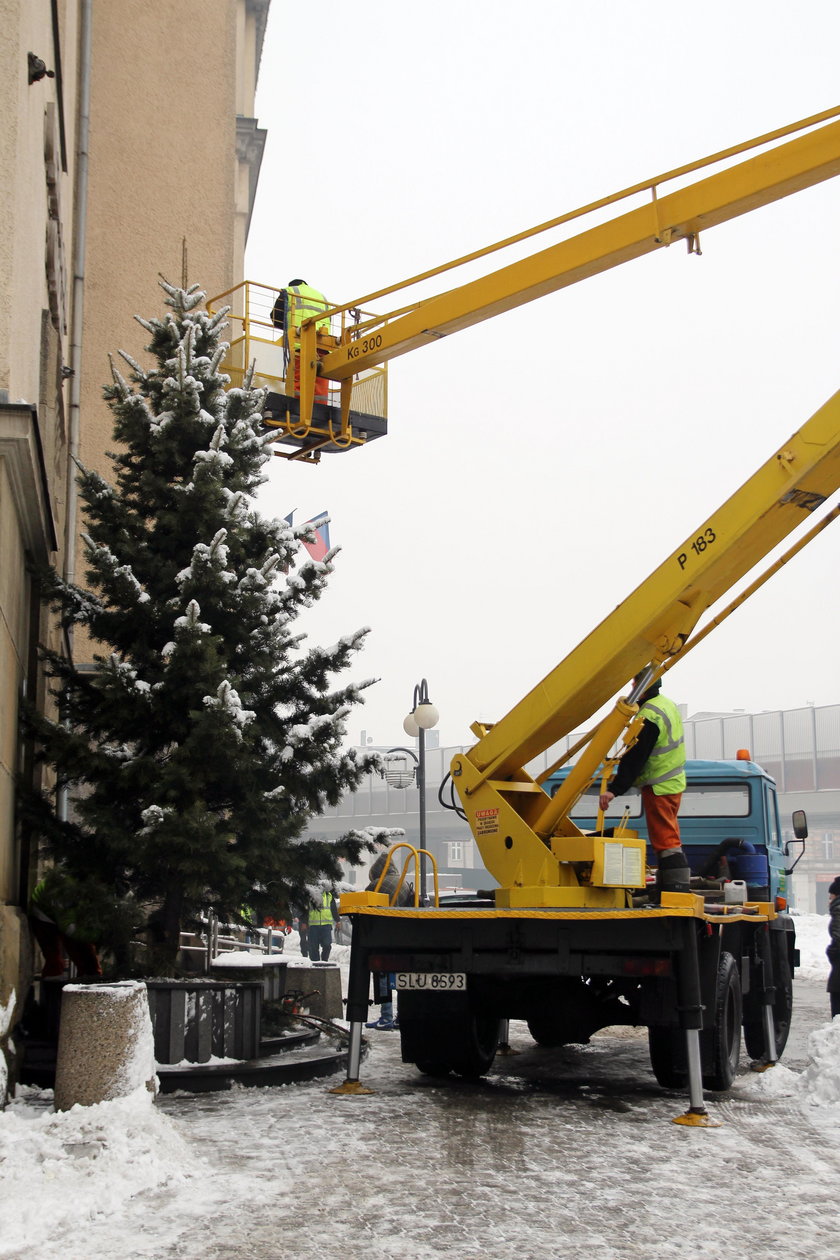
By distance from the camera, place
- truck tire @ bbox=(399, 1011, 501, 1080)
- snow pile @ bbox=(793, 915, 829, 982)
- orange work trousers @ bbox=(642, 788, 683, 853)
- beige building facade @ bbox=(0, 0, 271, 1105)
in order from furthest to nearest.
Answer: snow pile @ bbox=(793, 915, 829, 982) → truck tire @ bbox=(399, 1011, 501, 1080) → orange work trousers @ bbox=(642, 788, 683, 853) → beige building facade @ bbox=(0, 0, 271, 1105)

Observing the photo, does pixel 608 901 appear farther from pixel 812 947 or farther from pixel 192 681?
pixel 812 947

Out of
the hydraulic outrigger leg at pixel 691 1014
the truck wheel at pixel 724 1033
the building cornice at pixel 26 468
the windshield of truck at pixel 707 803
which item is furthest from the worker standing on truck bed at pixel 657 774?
the building cornice at pixel 26 468

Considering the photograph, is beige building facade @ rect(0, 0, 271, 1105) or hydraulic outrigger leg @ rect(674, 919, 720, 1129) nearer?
hydraulic outrigger leg @ rect(674, 919, 720, 1129)

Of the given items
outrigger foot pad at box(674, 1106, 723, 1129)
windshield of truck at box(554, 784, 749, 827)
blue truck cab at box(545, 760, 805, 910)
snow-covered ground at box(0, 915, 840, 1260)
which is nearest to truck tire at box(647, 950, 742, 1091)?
snow-covered ground at box(0, 915, 840, 1260)

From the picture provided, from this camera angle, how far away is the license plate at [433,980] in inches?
361

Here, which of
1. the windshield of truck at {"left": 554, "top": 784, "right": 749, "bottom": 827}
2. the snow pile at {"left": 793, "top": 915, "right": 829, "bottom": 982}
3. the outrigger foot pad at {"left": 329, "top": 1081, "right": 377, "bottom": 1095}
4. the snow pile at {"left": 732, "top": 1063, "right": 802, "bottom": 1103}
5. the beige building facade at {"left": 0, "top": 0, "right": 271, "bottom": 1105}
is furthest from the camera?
the snow pile at {"left": 793, "top": 915, "right": 829, "bottom": 982}

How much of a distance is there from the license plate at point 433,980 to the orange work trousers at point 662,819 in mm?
1668

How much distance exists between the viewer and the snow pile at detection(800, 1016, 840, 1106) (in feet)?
29.5

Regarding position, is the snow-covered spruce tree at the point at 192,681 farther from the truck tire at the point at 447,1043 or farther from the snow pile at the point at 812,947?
the snow pile at the point at 812,947

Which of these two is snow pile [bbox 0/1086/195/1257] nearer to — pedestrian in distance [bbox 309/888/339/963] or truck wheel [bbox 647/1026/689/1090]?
truck wheel [bbox 647/1026/689/1090]

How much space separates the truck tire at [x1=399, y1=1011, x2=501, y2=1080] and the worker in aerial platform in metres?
10.0

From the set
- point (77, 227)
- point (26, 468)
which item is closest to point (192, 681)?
point (26, 468)

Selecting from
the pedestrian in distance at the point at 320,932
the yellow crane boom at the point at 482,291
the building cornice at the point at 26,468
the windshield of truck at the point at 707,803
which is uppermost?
the yellow crane boom at the point at 482,291

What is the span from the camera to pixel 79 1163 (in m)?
6.32
